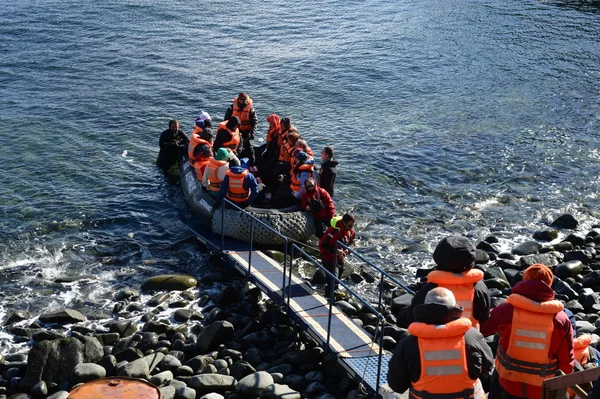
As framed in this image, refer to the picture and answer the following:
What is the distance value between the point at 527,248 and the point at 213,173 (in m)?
6.16

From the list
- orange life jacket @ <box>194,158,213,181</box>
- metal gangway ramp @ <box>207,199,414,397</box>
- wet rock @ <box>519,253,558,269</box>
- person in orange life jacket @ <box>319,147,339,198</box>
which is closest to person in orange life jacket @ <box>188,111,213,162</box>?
orange life jacket @ <box>194,158,213,181</box>

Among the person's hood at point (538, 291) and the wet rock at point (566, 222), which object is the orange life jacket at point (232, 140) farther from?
the person's hood at point (538, 291)

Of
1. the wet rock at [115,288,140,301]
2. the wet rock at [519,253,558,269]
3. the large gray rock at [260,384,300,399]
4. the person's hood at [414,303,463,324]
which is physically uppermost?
the person's hood at [414,303,463,324]

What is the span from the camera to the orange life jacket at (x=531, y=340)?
6.86m

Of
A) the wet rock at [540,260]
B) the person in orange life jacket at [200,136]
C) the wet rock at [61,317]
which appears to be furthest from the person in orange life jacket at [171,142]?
the wet rock at [540,260]

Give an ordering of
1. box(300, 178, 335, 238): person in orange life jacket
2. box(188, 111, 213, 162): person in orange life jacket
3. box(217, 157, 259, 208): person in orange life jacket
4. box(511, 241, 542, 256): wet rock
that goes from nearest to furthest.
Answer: box(300, 178, 335, 238): person in orange life jacket < box(217, 157, 259, 208): person in orange life jacket < box(511, 241, 542, 256): wet rock < box(188, 111, 213, 162): person in orange life jacket

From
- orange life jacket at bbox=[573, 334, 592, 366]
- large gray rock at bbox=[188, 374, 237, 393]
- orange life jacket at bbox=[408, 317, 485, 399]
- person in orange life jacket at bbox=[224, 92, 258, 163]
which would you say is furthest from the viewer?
person in orange life jacket at bbox=[224, 92, 258, 163]

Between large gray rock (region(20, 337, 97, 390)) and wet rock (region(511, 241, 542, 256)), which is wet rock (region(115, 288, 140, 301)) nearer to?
large gray rock (region(20, 337, 97, 390))

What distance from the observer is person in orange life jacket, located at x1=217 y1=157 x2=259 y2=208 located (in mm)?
13430

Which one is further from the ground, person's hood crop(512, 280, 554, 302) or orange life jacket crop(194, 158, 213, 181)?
person's hood crop(512, 280, 554, 302)

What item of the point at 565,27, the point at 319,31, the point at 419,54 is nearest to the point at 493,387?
the point at 419,54

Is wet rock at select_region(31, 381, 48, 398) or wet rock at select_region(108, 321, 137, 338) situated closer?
wet rock at select_region(31, 381, 48, 398)

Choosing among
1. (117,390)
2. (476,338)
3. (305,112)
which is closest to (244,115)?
(305,112)

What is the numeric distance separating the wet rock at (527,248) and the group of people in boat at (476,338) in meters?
6.88
